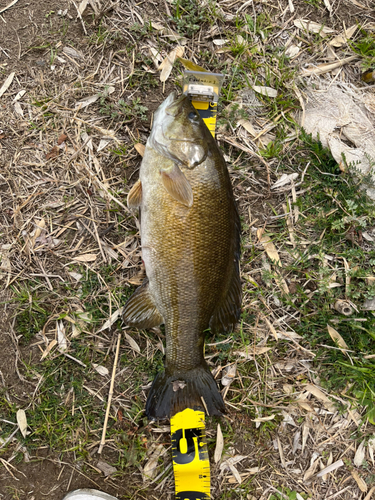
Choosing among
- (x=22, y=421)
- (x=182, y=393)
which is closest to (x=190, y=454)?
(x=182, y=393)

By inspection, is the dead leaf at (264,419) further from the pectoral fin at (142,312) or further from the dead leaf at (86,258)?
the dead leaf at (86,258)

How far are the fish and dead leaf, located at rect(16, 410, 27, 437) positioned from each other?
1026mm

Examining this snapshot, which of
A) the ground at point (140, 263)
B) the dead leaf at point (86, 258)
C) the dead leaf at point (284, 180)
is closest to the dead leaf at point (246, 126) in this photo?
the ground at point (140, 263)

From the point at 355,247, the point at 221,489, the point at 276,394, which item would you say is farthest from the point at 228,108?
the point at 221,489

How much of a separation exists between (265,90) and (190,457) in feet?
10.5

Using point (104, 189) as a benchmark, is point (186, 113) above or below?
above

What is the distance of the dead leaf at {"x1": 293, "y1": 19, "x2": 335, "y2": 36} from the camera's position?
10.0ft

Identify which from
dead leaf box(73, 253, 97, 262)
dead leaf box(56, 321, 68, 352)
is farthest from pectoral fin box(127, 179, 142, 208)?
dead leaf box(56, 321, 68, 352)

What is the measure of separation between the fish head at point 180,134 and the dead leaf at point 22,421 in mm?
2371

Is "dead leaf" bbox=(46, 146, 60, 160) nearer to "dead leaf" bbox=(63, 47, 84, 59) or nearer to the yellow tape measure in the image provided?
"dead leaf" bbox=(63, 47, 84, 59)

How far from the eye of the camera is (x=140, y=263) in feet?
9.25

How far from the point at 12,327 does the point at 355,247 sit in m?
3.06

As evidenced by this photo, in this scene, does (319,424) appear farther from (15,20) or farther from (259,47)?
(15,20)

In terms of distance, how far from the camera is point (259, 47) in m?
2.99
